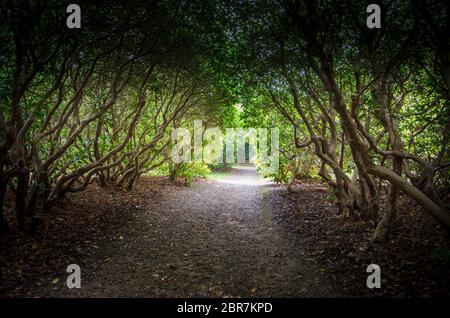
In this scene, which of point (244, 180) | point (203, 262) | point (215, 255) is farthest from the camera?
point (244, 180)

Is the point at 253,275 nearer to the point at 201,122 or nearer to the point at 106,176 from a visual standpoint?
the point at 106,176

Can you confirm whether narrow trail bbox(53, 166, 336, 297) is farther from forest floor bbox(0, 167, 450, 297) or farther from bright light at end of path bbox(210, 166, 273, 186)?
bright light at end of path bbox(210, 166, 273, 186)

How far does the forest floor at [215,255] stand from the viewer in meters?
5.41

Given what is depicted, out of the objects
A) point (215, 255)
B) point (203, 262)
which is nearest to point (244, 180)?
point (215, 255)

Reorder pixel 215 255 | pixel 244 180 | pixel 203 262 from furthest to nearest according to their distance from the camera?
1. pixel 244 180
2. pixel 215 255
3. pixel 203 262

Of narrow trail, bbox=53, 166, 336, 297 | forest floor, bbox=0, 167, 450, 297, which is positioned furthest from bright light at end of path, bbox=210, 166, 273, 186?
forest floor, bbox=0, 167, 450, 297

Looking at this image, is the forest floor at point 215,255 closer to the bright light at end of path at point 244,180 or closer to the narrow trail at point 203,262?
the narrow trail at point 203,262

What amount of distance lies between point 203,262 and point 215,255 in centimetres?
56

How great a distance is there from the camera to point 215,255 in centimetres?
751

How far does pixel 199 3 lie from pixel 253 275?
7375 mm

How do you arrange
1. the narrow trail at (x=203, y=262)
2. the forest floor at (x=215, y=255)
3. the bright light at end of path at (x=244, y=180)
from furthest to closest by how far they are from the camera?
the bright light at end of path at (x=244, y=180) → the narrow trail at (x=203, y=262) → the forest floor at (x=215, y=255)

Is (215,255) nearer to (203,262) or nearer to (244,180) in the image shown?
(203,262)

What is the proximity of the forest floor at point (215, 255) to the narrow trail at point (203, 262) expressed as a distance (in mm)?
21

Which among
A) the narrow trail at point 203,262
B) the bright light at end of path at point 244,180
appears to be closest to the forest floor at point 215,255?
the narrow trail at point 203,262
